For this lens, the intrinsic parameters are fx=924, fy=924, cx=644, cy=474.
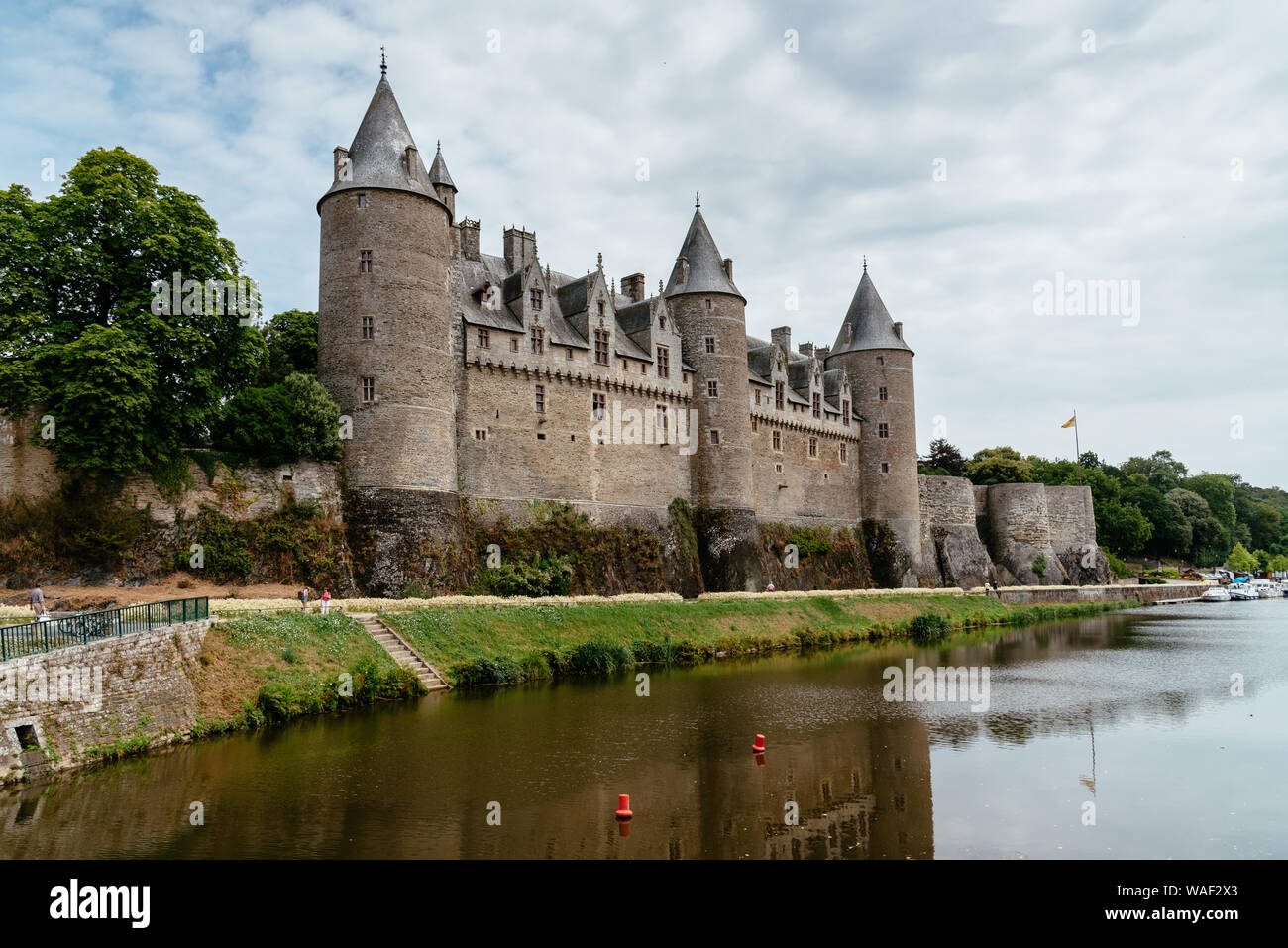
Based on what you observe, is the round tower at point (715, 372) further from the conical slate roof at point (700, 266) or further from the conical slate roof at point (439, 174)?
the conical slate roof at point (439, 174)

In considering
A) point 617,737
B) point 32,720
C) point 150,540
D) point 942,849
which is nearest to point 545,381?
point 150,540

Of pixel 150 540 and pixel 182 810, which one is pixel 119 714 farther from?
pixel 150 540

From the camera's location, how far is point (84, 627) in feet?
56.9

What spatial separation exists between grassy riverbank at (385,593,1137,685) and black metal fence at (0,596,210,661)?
7384mm

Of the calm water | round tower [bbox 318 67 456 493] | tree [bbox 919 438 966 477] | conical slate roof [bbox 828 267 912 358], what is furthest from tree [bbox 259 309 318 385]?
tree [bbox 919 438 966 477]

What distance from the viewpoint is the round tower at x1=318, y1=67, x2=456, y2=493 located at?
3291 cm

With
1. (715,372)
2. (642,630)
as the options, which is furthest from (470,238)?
(642,630)

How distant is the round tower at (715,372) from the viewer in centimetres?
4578

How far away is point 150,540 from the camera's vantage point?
27625 mm

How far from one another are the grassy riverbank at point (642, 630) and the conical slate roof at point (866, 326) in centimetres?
1747

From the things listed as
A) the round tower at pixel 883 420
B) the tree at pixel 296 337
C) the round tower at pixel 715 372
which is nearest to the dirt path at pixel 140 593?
the tree at pixel 296 337

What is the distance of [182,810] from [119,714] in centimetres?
503

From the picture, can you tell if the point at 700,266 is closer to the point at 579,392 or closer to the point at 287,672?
the point at 579,392

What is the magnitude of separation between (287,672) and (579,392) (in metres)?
22.0
